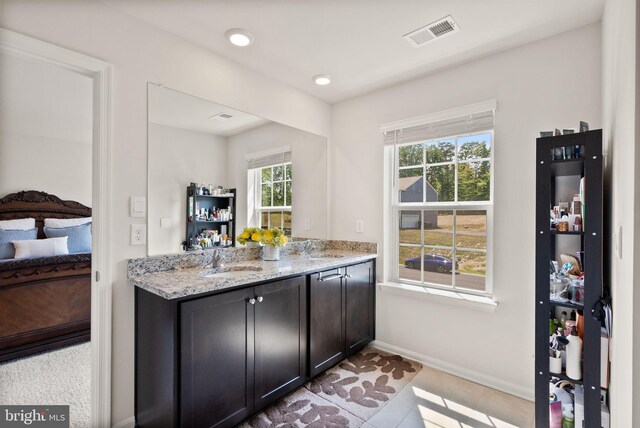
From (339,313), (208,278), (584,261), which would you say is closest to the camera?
(584,261)

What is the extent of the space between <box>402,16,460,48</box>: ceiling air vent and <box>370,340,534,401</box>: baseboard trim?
8.24 ft

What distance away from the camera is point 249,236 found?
8.33 ft

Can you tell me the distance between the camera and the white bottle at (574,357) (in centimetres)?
152

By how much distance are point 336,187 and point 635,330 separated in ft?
8.70

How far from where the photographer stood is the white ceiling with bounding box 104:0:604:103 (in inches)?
69.5

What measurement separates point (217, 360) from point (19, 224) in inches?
159

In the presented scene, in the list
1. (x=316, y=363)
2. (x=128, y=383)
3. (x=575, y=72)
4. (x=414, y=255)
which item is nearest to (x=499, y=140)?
(x=575, y=72)

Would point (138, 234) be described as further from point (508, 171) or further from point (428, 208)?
point (508, 171)

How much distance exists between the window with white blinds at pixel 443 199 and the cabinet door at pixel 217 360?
1.63 metres

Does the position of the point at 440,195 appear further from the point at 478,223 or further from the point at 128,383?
the point at 128,383

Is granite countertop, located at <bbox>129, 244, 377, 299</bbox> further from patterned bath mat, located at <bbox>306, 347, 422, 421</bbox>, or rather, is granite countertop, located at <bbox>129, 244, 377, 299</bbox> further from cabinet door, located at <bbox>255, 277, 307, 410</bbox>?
patterned bath mat, located at <bbox>306, 347, 422, 421</bbox>

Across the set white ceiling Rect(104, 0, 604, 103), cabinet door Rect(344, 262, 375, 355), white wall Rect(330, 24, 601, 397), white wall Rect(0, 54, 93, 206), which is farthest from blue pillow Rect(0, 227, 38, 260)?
white wall Rect(330, 24, 601, 397)

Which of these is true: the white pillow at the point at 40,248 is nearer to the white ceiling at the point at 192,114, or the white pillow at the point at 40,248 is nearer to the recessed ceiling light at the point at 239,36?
the white ceiling at the point at 192,114

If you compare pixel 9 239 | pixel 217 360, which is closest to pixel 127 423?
pixel 217 360
